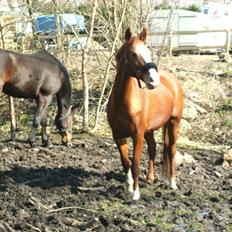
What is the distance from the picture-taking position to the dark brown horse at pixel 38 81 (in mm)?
9430

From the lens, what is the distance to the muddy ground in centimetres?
555

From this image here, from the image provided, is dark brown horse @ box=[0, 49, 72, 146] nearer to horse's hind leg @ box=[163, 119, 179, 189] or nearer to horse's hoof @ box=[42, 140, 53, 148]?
horse's hoof @ box=[42, 140, 53, 148]

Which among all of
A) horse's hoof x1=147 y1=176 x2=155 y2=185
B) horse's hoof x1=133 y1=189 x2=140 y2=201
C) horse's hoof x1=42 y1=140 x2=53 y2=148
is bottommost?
horse's hoof x1=42 y1=140 x2=53 y2=148

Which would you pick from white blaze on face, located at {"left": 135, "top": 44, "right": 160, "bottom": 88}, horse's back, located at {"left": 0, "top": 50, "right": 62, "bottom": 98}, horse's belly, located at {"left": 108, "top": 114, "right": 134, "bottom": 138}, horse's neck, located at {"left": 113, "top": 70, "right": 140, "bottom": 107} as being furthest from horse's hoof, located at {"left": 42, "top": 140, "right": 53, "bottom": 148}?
white blaze on face, located at {"left": 135, "top": 44, "right": 160, "bottom": 88}

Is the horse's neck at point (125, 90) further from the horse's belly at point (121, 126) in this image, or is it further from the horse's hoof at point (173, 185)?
the horse's hoof at point (173, 185)

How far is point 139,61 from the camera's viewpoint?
5.94 meters

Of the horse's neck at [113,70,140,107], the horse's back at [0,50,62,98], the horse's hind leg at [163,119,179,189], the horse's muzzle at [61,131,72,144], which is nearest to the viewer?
the horse's neck at [113,70,140,107]

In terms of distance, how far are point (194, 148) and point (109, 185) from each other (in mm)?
3327

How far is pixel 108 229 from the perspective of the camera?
5324 millimetres

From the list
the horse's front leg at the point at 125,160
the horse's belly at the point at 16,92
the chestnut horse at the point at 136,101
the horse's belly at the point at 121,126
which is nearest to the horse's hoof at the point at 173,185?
the chestnut horse at the point at 136,101

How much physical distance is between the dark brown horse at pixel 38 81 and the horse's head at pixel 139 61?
361 centimetres

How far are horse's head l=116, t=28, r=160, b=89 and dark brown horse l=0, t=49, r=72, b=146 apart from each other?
3.61 m

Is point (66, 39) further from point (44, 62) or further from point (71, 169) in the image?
point (71, 169)

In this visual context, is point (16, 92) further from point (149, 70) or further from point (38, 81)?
point (149, 70)
